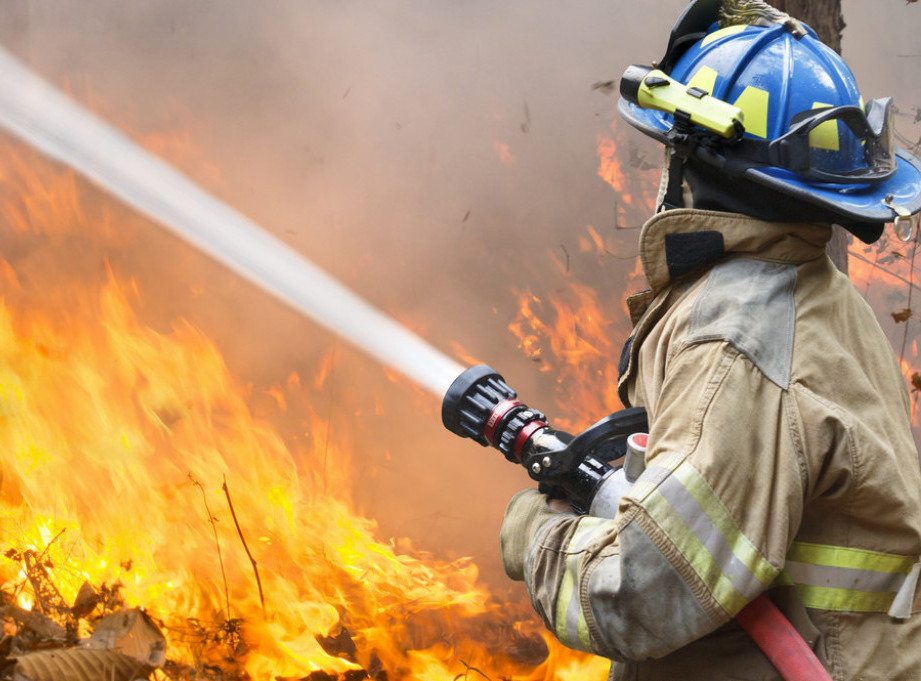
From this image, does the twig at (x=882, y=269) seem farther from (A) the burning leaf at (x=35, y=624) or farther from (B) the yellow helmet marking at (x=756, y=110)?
(A) the burning leaf at (x=35, y=624)

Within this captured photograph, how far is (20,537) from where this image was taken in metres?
4.10

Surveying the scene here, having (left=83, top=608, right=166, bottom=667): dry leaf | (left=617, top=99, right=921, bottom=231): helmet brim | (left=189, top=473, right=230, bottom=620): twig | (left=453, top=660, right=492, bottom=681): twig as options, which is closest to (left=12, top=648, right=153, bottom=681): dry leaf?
(left=83, top=608, right=166, bottom=667): dry leaf

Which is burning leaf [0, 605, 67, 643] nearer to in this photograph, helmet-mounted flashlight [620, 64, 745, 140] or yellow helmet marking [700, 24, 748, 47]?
helmet-mounted flashlight [620, 64, 745, 140]

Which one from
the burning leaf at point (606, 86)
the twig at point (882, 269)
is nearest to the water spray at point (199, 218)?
the burning leaf at point (606, 86)

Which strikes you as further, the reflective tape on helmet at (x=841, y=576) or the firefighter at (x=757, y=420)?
the reflective tape on helmet at (x=841, y=576)

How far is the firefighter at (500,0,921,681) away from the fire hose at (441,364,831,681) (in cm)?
6

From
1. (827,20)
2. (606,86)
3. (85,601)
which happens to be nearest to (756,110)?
(827,20)

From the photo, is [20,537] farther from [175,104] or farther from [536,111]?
[536,111]

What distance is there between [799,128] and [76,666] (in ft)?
10.6

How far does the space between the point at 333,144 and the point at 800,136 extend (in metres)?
3.54

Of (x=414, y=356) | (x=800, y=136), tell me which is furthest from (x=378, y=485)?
(x=800, y=136)

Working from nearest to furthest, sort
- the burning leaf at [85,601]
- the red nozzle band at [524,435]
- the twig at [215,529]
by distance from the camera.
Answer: the red nozzle band at [524,435] < the burning leaf at [85,601] < the twig at [215,529]

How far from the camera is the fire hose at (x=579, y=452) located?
1685 millimetres

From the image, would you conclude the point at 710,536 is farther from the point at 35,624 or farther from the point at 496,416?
the point at 35,624
